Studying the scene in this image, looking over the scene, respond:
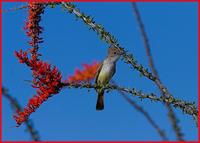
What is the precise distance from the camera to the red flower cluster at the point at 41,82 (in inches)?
177

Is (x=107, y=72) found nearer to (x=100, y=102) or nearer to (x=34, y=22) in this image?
(x=100, y=102)

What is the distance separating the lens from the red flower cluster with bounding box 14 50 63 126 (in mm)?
4496

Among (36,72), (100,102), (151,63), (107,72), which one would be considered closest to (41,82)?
(36,72)

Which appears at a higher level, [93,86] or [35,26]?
[35,26]

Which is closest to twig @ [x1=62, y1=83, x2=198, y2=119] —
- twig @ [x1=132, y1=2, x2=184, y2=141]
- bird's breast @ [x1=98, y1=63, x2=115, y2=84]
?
twig @ [x1=132, y1=2, x2=184, y2=141]

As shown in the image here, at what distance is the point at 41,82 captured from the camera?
181 inches

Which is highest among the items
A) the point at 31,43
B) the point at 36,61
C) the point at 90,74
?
the point at 90,74

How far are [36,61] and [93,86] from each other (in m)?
0.67

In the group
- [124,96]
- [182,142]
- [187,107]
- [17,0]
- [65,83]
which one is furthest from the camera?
[124,96]

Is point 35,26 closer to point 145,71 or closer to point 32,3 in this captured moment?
point 32,3

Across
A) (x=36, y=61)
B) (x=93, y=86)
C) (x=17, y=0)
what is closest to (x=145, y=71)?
(x=93, y=86)

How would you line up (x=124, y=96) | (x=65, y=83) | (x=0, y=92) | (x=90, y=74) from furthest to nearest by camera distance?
(x=90, y=74), (x=124, y=96), (x=0, y=92), (x=65, y=83)

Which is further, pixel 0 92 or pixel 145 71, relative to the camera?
pixel 0 92

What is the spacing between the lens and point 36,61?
453cm
